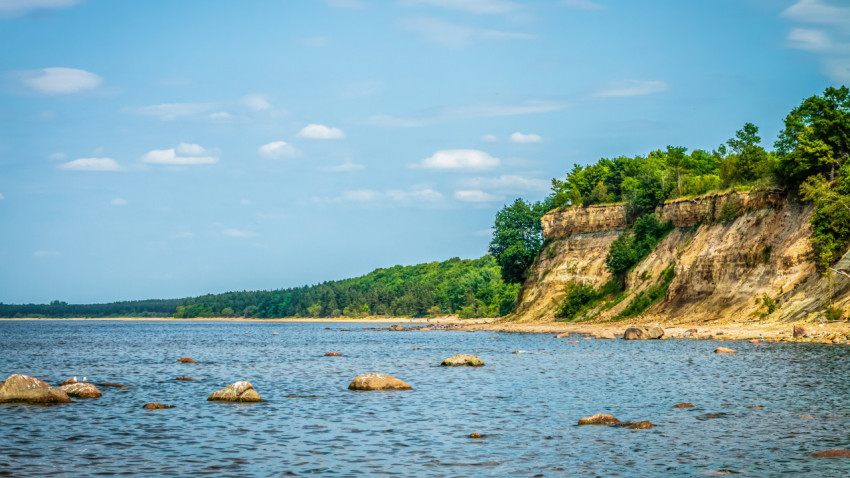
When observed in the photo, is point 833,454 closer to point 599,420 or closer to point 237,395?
point 599,420

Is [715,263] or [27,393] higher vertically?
[715,263]

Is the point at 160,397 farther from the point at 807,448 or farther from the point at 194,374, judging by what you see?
the point at 807,448

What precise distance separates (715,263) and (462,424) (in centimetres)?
5783

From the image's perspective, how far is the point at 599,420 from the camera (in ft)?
70.8

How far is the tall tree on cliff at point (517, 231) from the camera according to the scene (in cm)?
11959

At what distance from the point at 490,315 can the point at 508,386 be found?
458 feet

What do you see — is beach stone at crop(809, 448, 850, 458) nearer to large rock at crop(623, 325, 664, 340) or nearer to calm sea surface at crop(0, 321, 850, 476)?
calm sea surface at crop(0, 321, 850, 476)

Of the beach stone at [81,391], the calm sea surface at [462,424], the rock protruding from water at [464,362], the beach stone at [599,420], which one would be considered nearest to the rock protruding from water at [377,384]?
the calm sea surface at [462,424]

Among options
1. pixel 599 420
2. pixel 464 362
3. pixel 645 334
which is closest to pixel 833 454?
pixel 599 420

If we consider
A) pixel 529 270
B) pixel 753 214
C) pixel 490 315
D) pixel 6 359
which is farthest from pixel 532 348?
pixel 490 315

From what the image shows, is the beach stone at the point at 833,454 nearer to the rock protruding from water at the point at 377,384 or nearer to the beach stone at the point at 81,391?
the rock protruding from water at the point at 377,384

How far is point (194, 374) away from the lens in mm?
39375

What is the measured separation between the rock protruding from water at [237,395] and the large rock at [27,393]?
4966 mm

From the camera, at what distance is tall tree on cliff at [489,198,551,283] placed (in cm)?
11959
